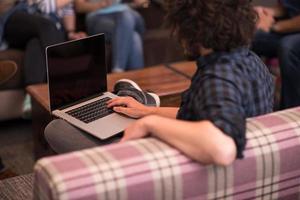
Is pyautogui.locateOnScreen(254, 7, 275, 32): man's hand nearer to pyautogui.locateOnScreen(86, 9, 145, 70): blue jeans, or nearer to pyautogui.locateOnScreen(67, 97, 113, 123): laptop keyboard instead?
pyautogui.locateOnScreen(86, 9, 145, 70): blue jeans

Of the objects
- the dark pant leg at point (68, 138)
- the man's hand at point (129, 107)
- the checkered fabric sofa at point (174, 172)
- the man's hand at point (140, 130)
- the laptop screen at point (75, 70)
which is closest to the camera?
the checkered fabric sofa at point (174, 172)

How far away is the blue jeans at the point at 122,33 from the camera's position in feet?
10.5

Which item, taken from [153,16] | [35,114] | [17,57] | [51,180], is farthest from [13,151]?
[51,180]

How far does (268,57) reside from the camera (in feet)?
9.95

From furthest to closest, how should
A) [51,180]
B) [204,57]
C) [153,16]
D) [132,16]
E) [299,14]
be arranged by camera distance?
[153,16] → [132,16] → [299,14] → [204,57] → [51,180]

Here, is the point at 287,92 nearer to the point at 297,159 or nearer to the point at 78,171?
the point at 297,159

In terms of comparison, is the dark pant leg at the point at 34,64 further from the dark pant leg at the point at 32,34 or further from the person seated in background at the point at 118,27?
the person seated in background at the point at 118,27

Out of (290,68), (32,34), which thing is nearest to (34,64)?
(32,34)

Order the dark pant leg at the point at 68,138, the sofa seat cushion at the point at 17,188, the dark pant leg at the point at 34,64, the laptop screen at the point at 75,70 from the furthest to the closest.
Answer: the dark pant leg at the point at 34,64 → the sofa seat cushion at the point at 17,188 → the laptop screen at the point at 75,70 → the dark pant leg at the point at 68,138

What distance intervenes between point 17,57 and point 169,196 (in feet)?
6.30

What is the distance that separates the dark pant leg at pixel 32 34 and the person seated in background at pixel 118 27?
319 mm

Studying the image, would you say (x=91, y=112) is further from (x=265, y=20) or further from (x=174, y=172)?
(x=265, y=20)

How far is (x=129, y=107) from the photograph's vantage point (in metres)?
1.81

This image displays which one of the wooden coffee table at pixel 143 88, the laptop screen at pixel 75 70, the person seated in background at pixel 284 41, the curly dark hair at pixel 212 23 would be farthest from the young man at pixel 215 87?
the person seated in background at pixel 284 41
